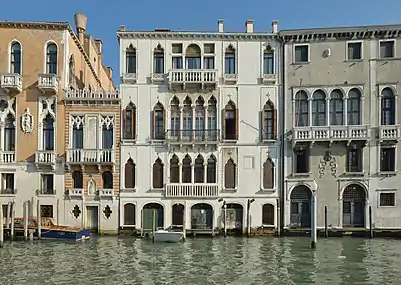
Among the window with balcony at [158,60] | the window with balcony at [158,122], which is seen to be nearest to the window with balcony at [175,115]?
the window with balcony at [158,122]

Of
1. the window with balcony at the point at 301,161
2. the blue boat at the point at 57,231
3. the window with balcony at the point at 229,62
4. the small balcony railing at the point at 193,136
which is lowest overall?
the blue boat at the point at 57,231

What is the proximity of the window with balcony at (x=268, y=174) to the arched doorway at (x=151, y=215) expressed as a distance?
4.66 m

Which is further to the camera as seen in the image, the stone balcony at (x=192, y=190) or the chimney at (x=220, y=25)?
the chimney at (x=220, y=25)

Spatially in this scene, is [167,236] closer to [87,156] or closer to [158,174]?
[158,174]

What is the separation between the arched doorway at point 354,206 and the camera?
2211 centimetres

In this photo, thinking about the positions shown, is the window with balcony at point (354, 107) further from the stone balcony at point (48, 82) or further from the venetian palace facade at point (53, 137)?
the stone balcony at point (48, 82)

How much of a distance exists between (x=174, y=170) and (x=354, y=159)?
7.84 meters

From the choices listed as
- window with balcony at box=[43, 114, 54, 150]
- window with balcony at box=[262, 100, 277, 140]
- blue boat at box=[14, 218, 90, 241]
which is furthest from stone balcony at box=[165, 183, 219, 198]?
window with balcony at box=[43, 114, 54, 150]

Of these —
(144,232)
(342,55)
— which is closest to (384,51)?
(342,55)

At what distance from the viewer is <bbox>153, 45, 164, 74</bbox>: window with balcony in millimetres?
22688

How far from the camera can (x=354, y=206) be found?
22203 mm

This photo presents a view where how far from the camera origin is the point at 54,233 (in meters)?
20.3

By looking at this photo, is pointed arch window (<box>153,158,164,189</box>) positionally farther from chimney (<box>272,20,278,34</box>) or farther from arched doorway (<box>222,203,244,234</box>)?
chimney (<box>272,20,278,34</box>)

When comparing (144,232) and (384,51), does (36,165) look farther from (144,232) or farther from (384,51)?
(384,51)
